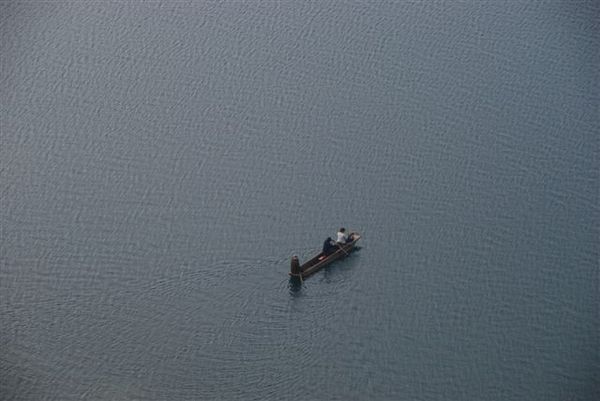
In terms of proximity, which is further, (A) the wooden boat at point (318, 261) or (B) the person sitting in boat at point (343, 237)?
(B) the person sitting in boat at point (343, 237)

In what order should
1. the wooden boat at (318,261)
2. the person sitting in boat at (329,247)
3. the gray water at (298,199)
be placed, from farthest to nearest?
the person sitting in boat at (329,247) < the wooden boat at (318,261) < the gray water at (298,199)

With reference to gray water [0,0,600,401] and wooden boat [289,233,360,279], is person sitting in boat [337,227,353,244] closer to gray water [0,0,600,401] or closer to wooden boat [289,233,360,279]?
wooden boat [289,233,360,279]

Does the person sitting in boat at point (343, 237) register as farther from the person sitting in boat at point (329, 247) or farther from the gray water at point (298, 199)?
the gray water at point (298, 199)

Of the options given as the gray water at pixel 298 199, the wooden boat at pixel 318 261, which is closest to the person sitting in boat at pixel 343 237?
the wooden boat at pixel 318 261

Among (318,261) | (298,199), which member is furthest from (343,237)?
(298,199)

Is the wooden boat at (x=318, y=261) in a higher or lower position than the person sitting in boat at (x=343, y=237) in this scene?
lower

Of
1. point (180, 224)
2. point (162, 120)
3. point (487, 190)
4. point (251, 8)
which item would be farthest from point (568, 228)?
point (251, 8)

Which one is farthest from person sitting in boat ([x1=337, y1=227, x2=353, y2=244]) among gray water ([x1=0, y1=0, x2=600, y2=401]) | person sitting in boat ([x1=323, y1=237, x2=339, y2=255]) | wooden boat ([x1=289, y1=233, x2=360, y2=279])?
gray water ([x1=0, y1=0, x2=600, y2=401])
